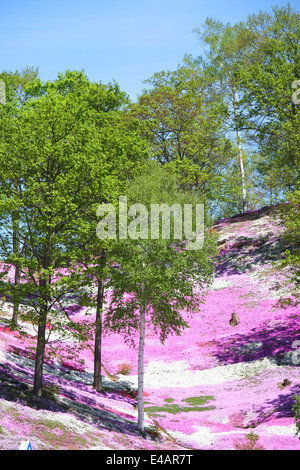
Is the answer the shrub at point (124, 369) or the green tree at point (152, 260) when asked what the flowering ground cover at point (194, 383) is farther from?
the green tree at point (152, 260)

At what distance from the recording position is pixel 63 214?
20609mm

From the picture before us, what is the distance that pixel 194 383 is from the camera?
30078mm

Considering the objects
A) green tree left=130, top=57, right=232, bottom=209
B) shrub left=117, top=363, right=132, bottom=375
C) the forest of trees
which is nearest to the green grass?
the forest of trees

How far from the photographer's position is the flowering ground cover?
18.0m

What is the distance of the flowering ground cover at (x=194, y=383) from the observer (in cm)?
1795

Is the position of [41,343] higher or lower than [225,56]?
lower

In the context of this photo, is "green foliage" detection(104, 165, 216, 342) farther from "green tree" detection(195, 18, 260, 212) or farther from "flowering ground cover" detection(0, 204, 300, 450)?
"green tree" detection(195, 18, 260, 212)

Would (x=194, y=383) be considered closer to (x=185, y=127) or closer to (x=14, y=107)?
(x=14, y=107)

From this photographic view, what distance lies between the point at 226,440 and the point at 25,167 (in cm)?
1562

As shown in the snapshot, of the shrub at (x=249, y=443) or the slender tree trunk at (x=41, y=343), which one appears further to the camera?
the slender tree trunk at (x=41, y=343)

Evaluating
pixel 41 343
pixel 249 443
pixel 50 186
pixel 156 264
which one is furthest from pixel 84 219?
pixel 249 443

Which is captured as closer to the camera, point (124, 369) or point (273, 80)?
point (124, 369)

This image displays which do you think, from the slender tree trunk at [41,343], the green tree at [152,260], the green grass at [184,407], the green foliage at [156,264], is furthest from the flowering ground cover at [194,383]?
the green foliage at [156,264]

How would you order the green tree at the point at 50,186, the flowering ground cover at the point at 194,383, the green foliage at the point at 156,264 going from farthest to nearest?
the green foliage at the point at 156,264 < the green tree at the point at 50,186 < the flowering ground cover at the point at 194,383
